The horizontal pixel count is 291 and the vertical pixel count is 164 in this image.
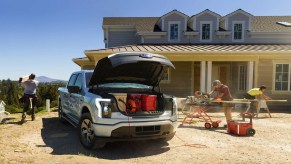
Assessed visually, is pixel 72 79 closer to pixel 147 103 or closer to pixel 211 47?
pixel 147 103

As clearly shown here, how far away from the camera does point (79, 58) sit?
1845 cm

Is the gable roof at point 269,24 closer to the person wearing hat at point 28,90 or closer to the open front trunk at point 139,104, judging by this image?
the open front trunk at point 139,104

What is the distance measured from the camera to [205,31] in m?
18.4

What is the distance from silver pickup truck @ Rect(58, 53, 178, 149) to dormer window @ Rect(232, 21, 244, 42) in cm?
1342

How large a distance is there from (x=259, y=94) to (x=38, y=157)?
30.6ft

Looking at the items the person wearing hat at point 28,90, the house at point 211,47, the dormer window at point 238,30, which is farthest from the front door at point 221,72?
the person wearing hat at point 28,90

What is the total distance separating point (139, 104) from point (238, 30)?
1510 centimetres

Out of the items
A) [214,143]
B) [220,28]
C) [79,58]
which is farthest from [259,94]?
[79,58]

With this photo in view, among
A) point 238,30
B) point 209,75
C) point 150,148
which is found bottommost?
point 150,148

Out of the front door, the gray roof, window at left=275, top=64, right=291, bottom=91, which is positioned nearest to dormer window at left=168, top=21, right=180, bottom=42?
the gray roof

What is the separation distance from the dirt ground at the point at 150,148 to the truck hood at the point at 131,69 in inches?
64.4

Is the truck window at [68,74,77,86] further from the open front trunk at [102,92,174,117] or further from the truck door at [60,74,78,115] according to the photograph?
the open front trunk at [102,92,174,117]

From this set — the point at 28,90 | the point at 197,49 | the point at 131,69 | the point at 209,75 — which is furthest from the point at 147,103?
the point at 197,49

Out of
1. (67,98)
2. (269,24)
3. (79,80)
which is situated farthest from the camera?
(269,24)
